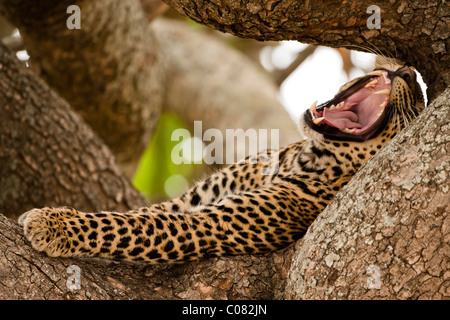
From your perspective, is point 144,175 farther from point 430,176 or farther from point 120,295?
point 430,176

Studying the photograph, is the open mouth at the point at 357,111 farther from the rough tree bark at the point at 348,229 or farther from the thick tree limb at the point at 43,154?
the thick tree limb at the point at 43,154

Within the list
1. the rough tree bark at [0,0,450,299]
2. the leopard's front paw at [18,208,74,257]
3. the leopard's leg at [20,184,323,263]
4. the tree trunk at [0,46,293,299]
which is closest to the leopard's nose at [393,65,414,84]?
the rough tree bark at [0,0,450,299]

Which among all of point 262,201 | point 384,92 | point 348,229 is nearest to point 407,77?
point 384,92

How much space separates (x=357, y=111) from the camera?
4.96 meters

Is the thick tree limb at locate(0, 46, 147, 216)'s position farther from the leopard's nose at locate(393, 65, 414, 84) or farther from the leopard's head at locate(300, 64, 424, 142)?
the leopard's nose at locate(393, 65, 414, 84)

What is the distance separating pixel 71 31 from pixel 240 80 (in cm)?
320

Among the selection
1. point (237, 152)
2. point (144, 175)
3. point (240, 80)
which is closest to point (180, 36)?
point (240, 80)

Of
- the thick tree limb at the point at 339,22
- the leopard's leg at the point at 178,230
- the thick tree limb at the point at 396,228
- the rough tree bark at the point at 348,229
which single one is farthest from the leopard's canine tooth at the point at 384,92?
the thick tree limb at the point at 396,228

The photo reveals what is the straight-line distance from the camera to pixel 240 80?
970 cm

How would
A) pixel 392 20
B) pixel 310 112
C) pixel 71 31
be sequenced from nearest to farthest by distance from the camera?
1. pixel 392 20
2. pixel 310 112
3. pixel 71 31

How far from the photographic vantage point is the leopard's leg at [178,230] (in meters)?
3.98

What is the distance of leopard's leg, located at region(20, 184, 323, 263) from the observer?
3982 millimetres

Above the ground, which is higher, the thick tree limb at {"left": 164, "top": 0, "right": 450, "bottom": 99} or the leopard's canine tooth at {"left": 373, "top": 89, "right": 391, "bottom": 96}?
the thick tree limb at {"left": 164, "top": 0, "right": 450, "bottom": 99}

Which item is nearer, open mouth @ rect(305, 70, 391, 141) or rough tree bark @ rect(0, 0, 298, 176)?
open mouth @ rect(305, 70, 391, 141)
